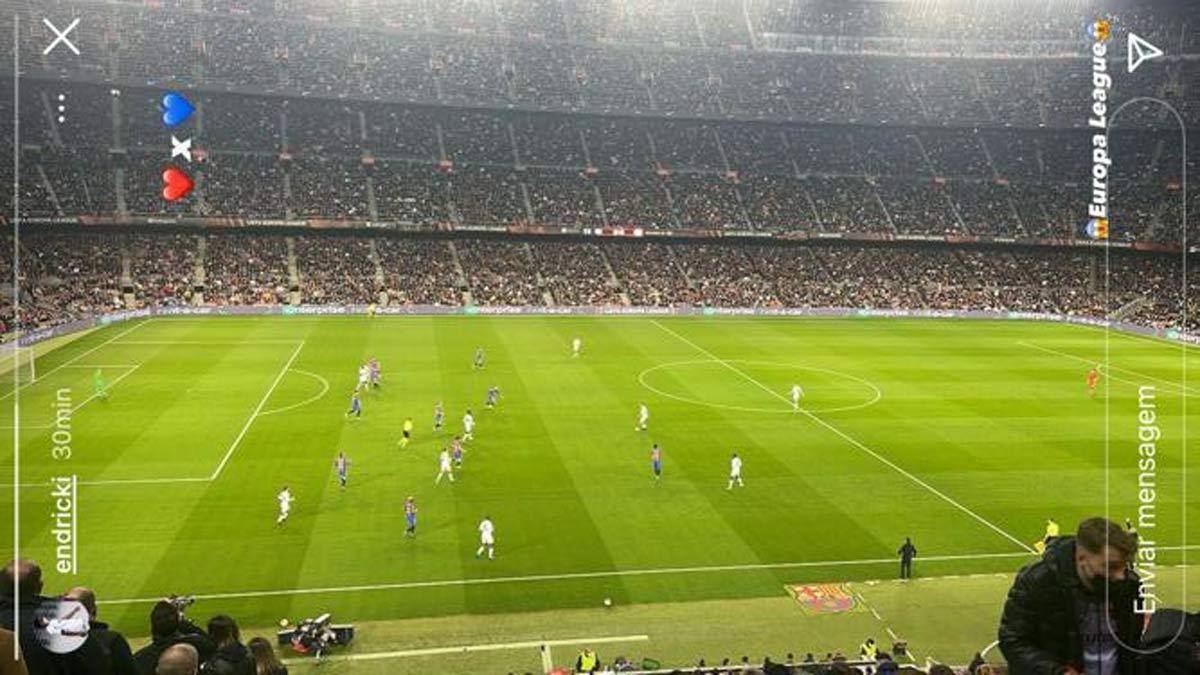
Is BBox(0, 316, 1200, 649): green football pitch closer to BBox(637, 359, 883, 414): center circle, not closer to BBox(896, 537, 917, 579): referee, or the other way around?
BBox(637, 359, 883, 414): center circle

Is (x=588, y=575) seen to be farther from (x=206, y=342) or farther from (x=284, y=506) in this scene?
(x=206, y=342)

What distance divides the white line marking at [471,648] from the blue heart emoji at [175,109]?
52419mm

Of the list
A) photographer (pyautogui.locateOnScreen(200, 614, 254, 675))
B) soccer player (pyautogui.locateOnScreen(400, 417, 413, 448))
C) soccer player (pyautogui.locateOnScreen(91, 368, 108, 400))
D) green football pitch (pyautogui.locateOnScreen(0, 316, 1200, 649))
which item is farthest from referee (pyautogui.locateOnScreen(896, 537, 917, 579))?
soccer player (pyautogui.locateOnScreen(91, 368, 108, 400))

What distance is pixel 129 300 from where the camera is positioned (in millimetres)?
67500

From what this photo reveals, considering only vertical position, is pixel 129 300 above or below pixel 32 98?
below

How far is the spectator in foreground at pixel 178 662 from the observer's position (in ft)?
17.4

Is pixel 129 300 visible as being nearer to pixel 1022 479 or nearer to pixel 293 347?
pixel 293 347

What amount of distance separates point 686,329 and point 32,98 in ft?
187

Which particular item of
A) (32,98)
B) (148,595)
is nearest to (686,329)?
(148,595)

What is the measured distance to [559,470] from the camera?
1254 inches

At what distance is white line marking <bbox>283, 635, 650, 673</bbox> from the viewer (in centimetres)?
1930

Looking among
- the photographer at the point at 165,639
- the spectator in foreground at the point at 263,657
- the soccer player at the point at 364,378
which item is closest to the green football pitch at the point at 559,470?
the soccer player at the point at 364,378

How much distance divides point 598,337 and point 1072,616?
5632 centimetres

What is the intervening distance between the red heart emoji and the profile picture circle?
253ft
